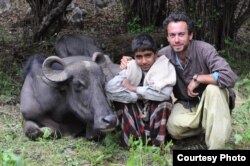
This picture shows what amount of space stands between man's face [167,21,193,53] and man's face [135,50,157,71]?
0.27 metres

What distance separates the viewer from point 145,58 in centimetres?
534

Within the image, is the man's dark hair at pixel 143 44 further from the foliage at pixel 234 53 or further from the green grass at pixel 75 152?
the foliage at pixel 234 53

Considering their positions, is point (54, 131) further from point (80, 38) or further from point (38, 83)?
point (80, 38)

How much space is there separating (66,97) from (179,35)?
1.47 metres

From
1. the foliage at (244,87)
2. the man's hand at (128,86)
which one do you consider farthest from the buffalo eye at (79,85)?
the foliage at (244,87)

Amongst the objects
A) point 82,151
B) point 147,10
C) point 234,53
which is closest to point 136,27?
point 147,10

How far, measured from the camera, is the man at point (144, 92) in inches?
206

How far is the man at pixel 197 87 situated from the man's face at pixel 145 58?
18 cm

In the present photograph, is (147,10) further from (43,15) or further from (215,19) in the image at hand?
(43,15)

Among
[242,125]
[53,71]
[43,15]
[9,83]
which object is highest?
[43,15]

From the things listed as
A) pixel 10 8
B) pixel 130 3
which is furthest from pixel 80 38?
pixel 10 8

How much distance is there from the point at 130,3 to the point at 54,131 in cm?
529

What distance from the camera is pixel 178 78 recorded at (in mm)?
5379

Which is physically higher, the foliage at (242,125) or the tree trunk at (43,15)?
the tree trunk at (43,15)
